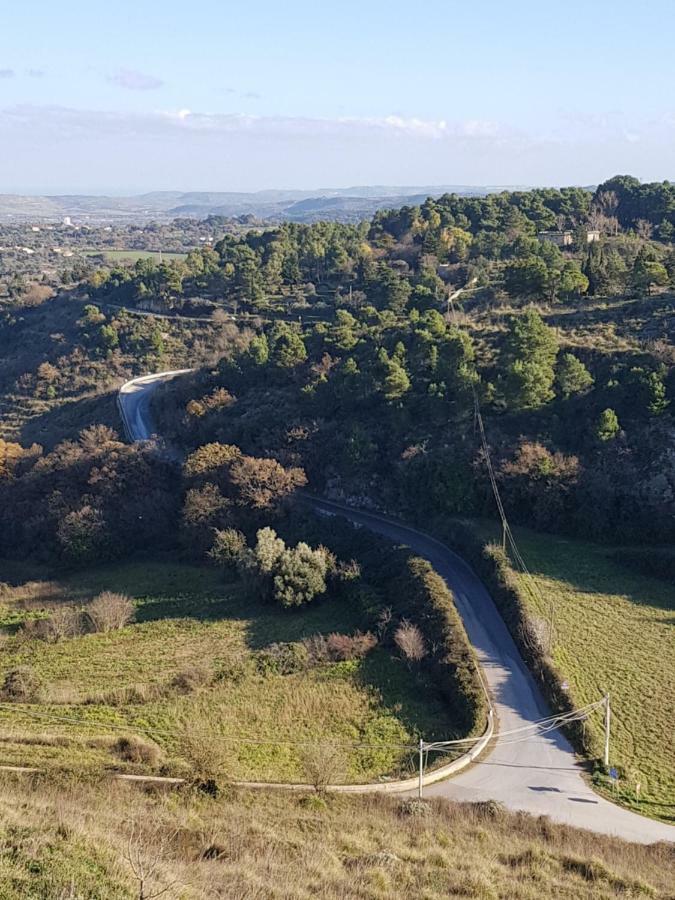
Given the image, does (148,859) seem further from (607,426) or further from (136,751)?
(607,426)

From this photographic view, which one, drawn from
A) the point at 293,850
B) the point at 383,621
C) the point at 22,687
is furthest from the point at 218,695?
the point at 293,850

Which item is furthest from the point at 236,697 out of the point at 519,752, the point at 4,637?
the point at 4,637

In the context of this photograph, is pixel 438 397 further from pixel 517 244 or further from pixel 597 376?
pixel 517 244

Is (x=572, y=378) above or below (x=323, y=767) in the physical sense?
above

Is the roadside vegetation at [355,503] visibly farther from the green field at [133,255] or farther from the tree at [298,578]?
the green field at [133,255]

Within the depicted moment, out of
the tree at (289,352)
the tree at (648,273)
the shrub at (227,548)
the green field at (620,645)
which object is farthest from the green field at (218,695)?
the tree at (648,273)

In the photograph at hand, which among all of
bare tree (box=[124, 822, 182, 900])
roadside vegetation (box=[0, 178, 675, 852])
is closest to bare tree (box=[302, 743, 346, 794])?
roadside vegetation (box=[0, 178, 675, 852])
